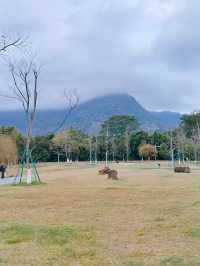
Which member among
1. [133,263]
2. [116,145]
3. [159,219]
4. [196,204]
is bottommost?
[133,263]

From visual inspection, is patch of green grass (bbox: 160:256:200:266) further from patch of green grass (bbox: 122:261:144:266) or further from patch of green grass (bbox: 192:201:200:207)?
patch of green grass (bbox: 192:201:200:207)

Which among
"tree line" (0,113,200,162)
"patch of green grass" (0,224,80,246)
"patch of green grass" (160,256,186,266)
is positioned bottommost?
"patch of green grass" (160,256,186,266)

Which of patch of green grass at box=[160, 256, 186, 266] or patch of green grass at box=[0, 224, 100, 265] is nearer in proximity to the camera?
patch of green grass at box=[160, 256, 186, 266]

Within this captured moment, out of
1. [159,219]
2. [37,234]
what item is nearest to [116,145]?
[159,219]

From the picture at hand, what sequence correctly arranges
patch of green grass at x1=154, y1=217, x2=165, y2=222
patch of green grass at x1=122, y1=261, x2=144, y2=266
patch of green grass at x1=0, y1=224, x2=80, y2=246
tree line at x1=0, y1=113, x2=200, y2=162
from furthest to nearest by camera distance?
tree line at x1=0, y1=113, x2=200, y2=162 → patch of green grass at x1=154, y1=217, x2=165, y2=222 → patch of green grass at x1=0, y1=224, x2=80, y2=246 → patch of green grass at x1=122, y1=261, x2=144, y2=266

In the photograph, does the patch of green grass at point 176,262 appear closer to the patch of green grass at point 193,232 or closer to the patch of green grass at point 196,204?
the patch of green grass at point 193,232

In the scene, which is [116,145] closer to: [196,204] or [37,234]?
[196,204]

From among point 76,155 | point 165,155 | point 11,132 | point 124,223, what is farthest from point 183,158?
point 124,223

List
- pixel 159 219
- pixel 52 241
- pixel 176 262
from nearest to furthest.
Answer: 1. pixel 176 262
2. pixel 52 241
3. pixel 159 219

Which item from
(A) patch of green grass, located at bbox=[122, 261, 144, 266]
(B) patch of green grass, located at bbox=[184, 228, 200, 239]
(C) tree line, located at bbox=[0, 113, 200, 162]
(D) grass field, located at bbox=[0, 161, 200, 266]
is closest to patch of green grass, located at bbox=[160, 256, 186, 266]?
(D) grass field, located at bbox=[0, 161, 200, 266]

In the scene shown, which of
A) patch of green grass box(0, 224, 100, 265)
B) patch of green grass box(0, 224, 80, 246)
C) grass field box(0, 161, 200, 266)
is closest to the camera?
grass field box(0, 161, 200, 266)

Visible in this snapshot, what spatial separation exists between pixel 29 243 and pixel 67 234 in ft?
2.68

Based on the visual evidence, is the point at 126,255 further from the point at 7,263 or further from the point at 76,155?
the point at 76,155

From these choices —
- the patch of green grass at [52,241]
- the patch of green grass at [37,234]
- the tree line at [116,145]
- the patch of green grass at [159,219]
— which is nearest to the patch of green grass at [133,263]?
the patch of green grass at [52,241]
